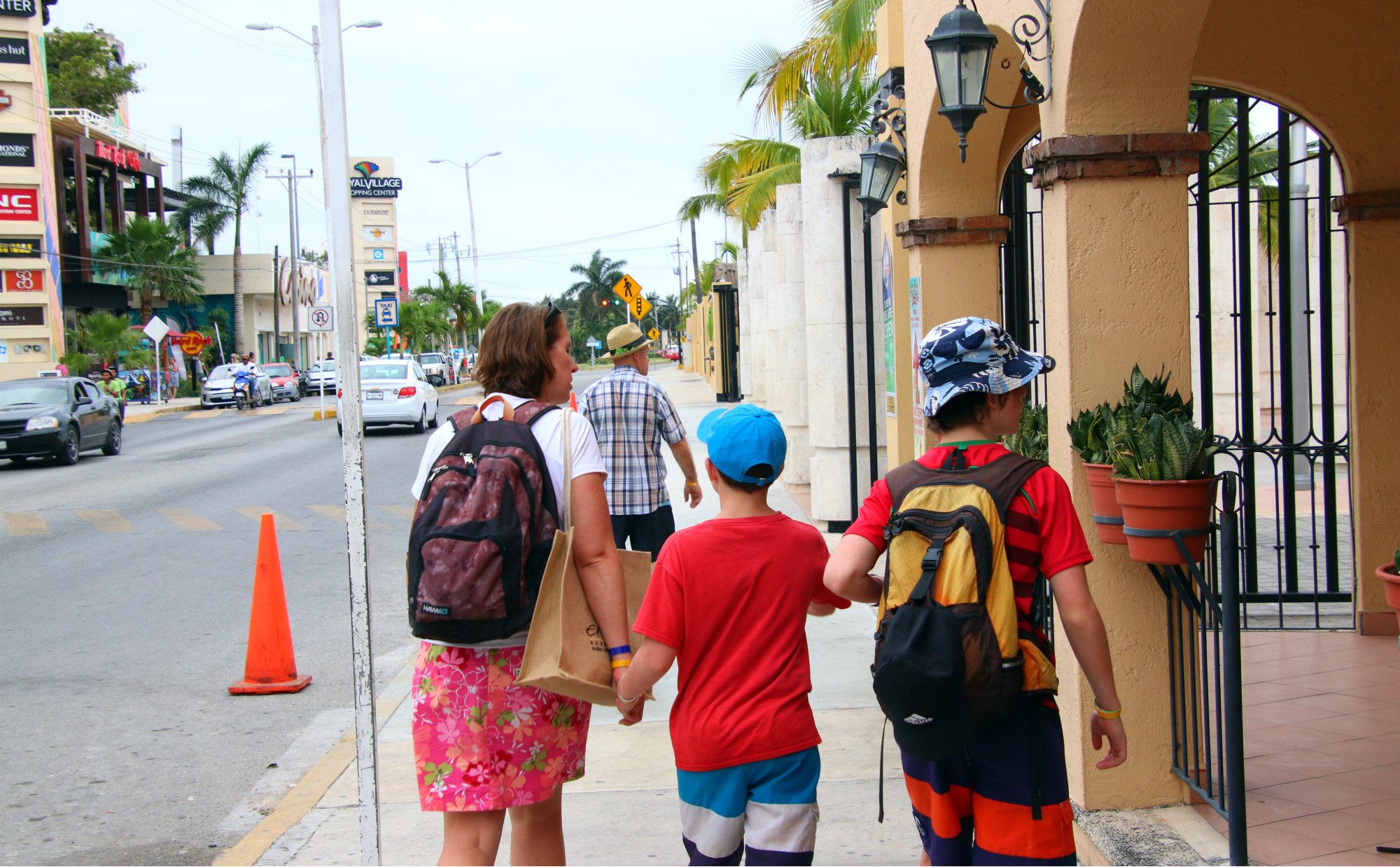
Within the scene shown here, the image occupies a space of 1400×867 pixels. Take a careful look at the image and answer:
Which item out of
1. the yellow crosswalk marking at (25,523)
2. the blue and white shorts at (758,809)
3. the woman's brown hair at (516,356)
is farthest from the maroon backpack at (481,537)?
the yellow crosswalk marking at (25,523)

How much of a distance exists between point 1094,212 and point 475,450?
2511mm

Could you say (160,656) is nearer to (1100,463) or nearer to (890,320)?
(890,320)

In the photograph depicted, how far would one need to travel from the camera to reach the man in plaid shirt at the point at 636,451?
6828 mm

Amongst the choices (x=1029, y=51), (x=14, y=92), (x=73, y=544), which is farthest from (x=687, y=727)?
(x=14, y=92)

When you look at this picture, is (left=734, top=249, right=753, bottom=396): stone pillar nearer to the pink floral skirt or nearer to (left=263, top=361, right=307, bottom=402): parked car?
the pink floral skirt

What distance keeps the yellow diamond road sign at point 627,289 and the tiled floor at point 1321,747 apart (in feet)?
53.1

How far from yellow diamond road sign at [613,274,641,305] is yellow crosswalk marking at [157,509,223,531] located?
30.5 feet

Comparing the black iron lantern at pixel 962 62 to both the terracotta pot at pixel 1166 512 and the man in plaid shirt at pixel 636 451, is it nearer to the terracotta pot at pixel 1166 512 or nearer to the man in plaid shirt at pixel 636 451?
the terracotta pot at pixel 1166 512

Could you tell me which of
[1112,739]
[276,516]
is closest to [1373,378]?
[1112,739]

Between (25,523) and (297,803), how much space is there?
1036cm

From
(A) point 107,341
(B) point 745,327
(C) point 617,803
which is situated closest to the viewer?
(C) point 617,803

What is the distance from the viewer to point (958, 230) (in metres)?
6.96

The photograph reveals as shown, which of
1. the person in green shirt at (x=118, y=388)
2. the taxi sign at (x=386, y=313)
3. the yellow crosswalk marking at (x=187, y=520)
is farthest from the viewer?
the taxi sign at (x=386, y=313)

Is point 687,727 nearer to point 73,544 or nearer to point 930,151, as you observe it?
point 930,151
